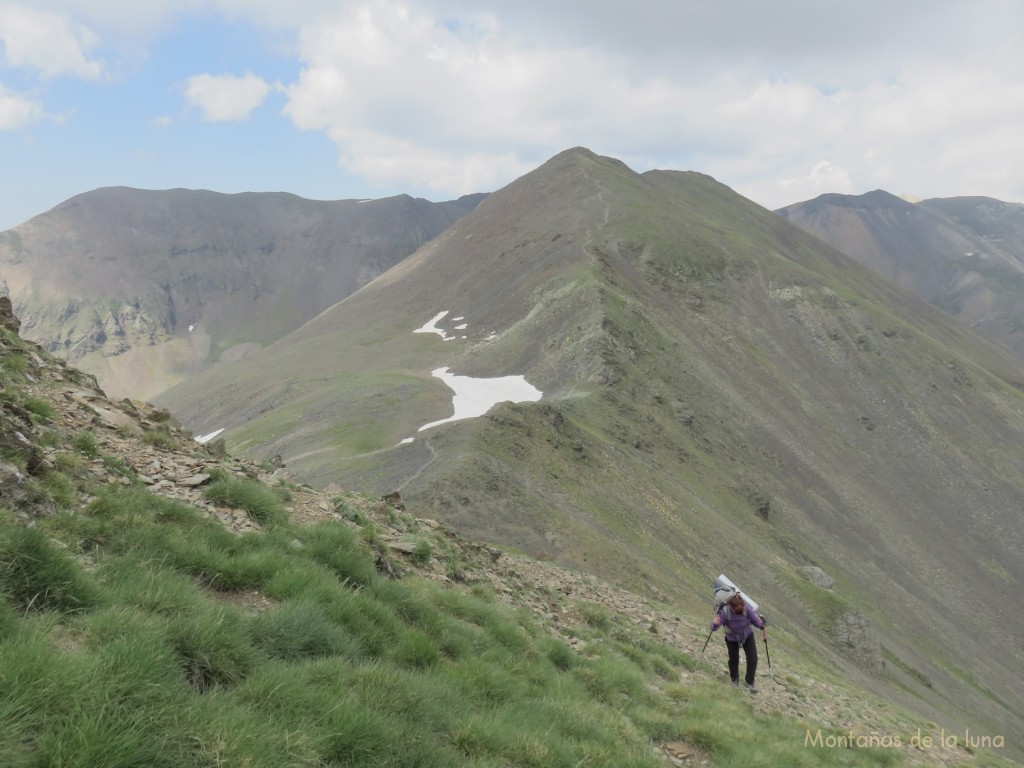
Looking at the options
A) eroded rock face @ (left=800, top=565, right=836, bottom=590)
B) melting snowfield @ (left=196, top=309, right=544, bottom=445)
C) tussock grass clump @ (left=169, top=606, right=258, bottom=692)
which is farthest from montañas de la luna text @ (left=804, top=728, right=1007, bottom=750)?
melting snowfield @ (left=196, top=309, right=544, bottom=445)

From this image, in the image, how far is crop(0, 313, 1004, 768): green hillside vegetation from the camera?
4031mm

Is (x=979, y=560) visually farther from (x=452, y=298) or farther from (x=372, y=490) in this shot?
(x=452, y=298)

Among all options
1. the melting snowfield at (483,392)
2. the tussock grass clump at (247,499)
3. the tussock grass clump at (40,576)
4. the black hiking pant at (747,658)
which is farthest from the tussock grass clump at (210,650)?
the melting snowfield at (483,392)

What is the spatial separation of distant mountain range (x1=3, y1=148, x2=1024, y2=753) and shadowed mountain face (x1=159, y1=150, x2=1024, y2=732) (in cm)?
27

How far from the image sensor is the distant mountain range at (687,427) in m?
31.5

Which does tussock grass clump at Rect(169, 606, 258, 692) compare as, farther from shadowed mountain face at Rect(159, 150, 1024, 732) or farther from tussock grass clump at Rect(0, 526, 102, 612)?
shadowed mountain face at Rect(159, 150, 1024, 732)

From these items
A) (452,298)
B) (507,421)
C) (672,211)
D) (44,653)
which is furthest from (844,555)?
(672,211)

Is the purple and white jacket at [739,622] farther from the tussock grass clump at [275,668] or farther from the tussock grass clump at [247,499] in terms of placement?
the tussock grass clump at [247,499]

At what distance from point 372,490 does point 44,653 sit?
25.8 metres

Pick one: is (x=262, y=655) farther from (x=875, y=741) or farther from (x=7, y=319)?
(x=875, y=741)

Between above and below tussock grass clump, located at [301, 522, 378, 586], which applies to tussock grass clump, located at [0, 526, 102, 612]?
above

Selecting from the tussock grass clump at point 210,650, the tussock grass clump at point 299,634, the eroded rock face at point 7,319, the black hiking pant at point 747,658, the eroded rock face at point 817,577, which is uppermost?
the eroded rock face at point 7,319

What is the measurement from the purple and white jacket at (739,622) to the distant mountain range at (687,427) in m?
11.0

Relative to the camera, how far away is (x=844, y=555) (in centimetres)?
5109
